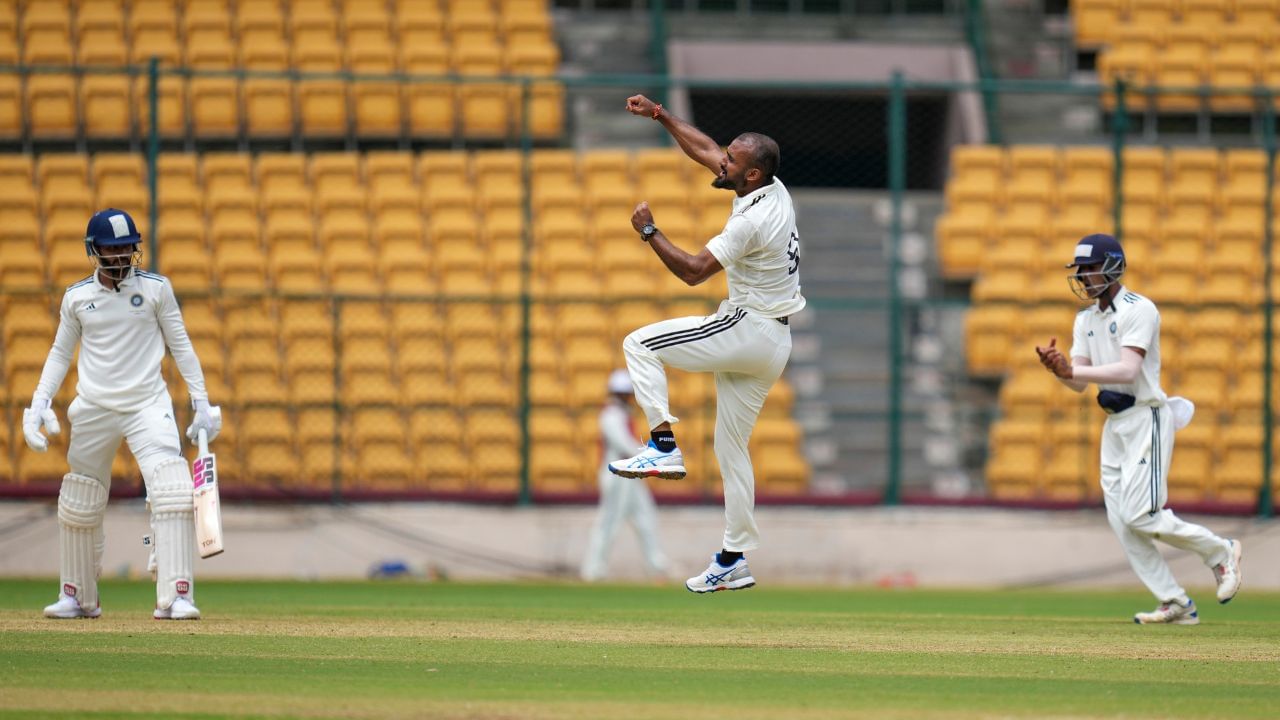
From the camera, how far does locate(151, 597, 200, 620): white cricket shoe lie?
947cm

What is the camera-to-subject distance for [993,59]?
21828mm

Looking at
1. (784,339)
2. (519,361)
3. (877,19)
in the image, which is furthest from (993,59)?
(784,339)

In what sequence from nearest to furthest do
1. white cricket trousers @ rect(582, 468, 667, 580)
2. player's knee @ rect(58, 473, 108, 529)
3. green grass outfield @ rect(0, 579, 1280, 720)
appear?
green grass outfield @ rect(0, 579, 1280, 720) → player's knee @ rect(58, 473, 108, 529) → white cricket trousers @ rect(582, 468, 667, 580)

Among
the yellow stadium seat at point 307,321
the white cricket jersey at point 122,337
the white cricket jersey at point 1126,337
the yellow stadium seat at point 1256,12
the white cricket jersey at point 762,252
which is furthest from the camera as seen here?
the yellow stadium seat at point 1256,12

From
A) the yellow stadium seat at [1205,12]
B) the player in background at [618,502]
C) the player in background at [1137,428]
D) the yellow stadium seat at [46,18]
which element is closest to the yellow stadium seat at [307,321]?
the player in background at [618,502]

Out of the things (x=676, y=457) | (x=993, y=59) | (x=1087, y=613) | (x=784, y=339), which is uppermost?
(x=993, y=59)

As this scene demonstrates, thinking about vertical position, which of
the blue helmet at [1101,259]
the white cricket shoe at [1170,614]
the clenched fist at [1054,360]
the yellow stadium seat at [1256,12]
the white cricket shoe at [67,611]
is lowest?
the white cricket shoe at [1170,614]

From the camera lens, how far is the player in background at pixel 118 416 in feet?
31.2

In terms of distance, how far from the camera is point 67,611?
9.66 metres

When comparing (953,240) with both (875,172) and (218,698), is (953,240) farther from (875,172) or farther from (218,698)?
Answer: (218,698)

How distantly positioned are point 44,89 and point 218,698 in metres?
14.5

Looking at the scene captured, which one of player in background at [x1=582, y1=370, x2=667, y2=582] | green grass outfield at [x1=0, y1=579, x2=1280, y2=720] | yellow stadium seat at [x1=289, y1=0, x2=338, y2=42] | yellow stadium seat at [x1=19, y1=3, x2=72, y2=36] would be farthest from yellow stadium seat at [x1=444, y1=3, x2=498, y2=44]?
green grass outfield at [x1=0, y1=579, x2=1280, y2=720]

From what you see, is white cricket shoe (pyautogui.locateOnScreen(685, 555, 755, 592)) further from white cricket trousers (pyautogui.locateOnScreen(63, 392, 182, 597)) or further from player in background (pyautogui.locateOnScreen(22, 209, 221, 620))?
white cricket trousers (pyautogui.locateOnScreen(63, 392, 182, 597))

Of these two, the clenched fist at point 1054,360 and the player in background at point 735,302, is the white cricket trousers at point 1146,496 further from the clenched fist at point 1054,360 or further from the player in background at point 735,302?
the player in background at point 735,302
